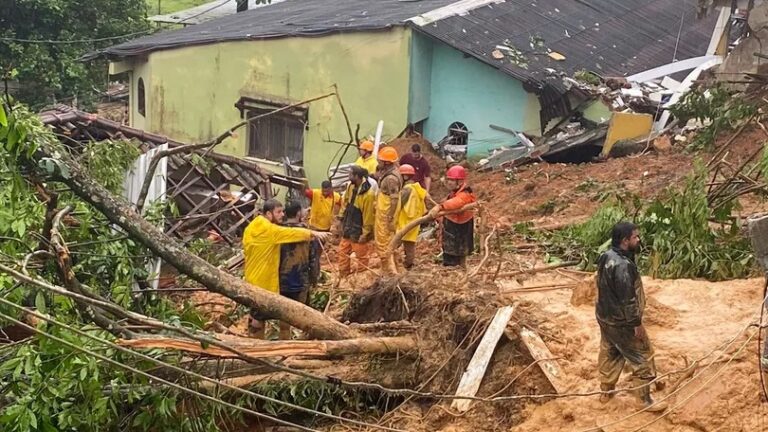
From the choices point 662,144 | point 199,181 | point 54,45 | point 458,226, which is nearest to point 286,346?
point 458,226

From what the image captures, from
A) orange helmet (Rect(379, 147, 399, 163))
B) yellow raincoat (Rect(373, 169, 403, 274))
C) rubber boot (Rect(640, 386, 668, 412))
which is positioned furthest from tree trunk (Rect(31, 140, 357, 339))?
orange helmet (Rect(379, 147, 399, 163))

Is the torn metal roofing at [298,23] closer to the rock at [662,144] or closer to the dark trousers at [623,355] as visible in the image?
the rock at [662,144]

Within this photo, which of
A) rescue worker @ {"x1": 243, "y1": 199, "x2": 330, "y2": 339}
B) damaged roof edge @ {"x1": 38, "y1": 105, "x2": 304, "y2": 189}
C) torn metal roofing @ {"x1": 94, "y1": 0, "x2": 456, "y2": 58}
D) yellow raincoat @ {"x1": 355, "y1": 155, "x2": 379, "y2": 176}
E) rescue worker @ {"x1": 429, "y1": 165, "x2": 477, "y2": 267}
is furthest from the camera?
torn metal roofing @ {"x1": 94, "y1": 0, "x2": 456, "y2": 58}

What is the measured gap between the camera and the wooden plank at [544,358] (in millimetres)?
7000

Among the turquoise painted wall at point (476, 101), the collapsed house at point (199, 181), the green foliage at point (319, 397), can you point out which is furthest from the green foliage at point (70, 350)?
the turquoise painted wall at point (476, 101)

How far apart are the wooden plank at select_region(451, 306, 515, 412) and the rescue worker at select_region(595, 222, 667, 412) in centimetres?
95

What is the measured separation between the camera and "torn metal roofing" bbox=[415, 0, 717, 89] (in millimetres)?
15945

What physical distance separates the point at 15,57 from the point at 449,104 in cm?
1028

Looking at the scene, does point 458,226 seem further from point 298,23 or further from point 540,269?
point 298,23

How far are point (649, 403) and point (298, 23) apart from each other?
1310 cm

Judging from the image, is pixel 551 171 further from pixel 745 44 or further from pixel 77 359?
pixel 77 359

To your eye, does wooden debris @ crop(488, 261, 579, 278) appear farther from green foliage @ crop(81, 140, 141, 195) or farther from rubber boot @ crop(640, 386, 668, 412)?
green foliage @ crop(81, 140, 141, 195)

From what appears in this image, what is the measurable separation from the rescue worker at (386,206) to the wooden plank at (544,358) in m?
2.70

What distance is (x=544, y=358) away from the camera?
7.15 meters
